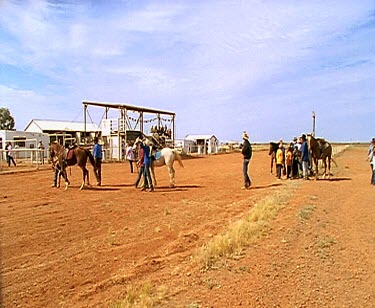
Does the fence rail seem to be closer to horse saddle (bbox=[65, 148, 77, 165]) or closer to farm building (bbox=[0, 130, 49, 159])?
farm building (bbox=[0, 130, 49, 159])

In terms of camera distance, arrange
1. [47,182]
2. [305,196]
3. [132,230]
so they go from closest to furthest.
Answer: [132,230] < [305,196] < [47,182]

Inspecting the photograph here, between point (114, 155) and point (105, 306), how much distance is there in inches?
1367

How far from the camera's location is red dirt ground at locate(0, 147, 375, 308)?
5.26 m

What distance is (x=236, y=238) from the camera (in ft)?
24.3

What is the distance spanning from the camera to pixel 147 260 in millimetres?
6812

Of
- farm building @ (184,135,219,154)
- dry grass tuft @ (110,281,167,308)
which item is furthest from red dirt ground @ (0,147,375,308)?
farm building @ (184,135,219,154)

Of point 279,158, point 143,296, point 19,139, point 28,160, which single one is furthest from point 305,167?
point 19,139

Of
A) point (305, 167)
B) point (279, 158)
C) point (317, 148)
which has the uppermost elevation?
point (317, 148)

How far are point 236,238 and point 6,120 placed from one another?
69423 millimetres

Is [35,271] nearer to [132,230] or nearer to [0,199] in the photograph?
[132,230]

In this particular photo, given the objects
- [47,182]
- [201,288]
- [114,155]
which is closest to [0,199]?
[47,182]

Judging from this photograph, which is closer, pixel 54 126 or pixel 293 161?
pixel 293 161

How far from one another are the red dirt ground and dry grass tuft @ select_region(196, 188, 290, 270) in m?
0.18

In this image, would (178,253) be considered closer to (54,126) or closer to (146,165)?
(146,165)
